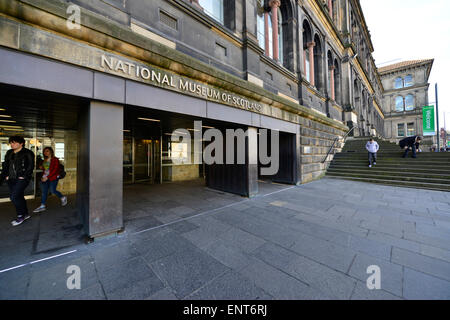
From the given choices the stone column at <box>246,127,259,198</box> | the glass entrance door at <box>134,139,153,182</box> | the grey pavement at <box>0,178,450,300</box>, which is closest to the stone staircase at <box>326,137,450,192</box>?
the grey pavement at <box>0,178,450,300</box>

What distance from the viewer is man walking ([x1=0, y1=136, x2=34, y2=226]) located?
3.83 metres

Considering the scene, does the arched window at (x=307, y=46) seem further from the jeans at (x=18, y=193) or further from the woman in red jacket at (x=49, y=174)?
the jeans at (x=18, y=193)

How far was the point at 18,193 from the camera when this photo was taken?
3.90 metres

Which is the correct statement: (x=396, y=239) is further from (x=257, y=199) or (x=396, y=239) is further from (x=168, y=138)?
(x=168, y=138)

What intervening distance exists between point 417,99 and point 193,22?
58440 mm

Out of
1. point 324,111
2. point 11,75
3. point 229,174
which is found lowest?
point 229,174

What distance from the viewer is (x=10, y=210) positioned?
4902 millimetres

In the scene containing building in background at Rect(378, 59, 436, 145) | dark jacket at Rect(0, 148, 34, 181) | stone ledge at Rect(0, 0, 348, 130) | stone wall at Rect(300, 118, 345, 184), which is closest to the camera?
stone ledge at Rect(0, 0, 348, 130)

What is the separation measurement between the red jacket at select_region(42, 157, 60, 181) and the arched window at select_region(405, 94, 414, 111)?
205ft

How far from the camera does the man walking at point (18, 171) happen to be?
3832 millimetres

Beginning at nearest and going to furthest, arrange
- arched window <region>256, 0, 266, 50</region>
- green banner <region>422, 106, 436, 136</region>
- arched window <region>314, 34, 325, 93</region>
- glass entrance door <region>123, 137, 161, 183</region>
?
arched window <region>256, 0, 266, 50</region>
glass entrance door <region>123, 137, 161, 183</region>
arched window <region>314, 34, 325, 93</region>
green banner <region>422, 106, 436, 136</region>

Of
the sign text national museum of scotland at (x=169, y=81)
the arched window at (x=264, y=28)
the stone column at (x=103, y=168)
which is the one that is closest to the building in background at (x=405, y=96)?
the arched window at (x=264, y=28)

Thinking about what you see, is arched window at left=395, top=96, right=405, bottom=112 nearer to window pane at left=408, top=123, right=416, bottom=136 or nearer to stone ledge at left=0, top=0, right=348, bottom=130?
window pane at left=408, top=123, right=416, bottom=136
